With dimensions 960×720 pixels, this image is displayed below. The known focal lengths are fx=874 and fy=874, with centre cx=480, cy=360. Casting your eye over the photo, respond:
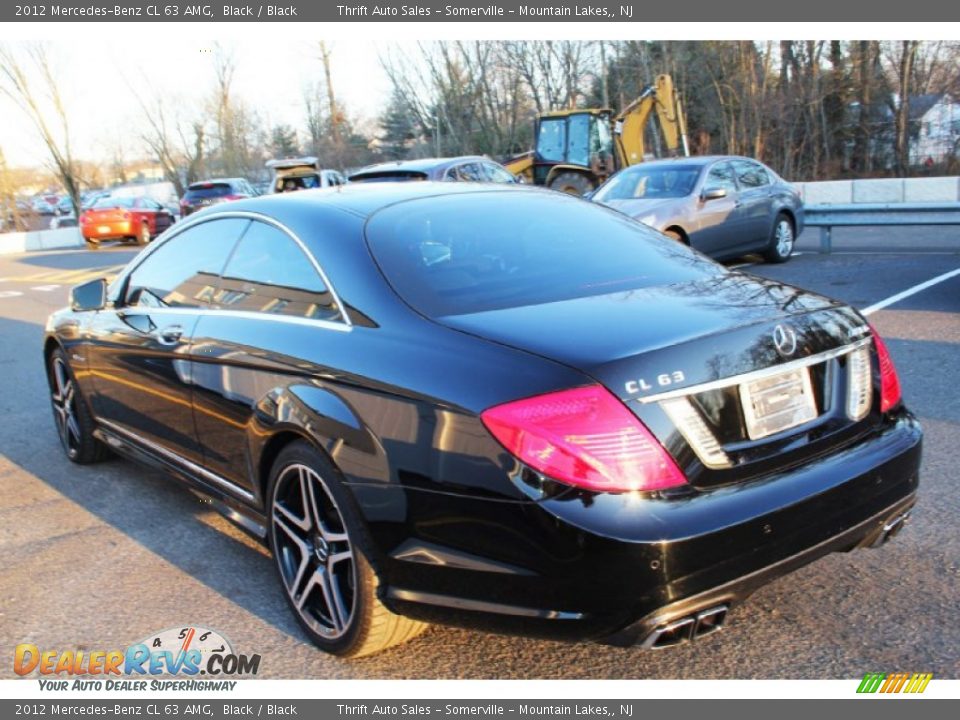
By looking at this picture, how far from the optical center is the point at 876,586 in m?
3.23

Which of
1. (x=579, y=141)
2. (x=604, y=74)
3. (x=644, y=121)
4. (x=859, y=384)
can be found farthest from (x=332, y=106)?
(x=859, y=384)

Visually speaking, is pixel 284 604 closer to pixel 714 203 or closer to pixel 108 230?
pixel 714 203

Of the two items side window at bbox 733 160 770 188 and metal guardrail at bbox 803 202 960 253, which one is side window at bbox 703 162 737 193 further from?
metal guardrail at bbox 803 202 960 253

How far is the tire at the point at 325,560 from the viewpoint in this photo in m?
2.81

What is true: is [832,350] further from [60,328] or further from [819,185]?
[819,185]

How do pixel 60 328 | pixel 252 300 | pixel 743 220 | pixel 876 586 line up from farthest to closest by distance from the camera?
1. pixel 743 220
2. pixel 60 328
3. pixel 252 300
4. pixel 876 586

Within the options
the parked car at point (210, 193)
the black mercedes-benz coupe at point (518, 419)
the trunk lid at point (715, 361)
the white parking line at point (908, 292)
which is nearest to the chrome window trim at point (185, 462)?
the black mercedes-benz coupe at point (518, 419)

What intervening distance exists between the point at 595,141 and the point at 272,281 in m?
20.1

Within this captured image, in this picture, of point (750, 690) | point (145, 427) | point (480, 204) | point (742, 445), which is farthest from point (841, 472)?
point (145, 427)

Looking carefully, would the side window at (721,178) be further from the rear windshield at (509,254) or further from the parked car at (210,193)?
the parked car at (210,193)

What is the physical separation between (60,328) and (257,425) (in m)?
2.71

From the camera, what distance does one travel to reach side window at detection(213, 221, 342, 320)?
126 inches

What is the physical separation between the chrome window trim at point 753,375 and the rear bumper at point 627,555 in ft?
0.93

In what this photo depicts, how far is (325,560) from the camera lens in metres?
3.01
